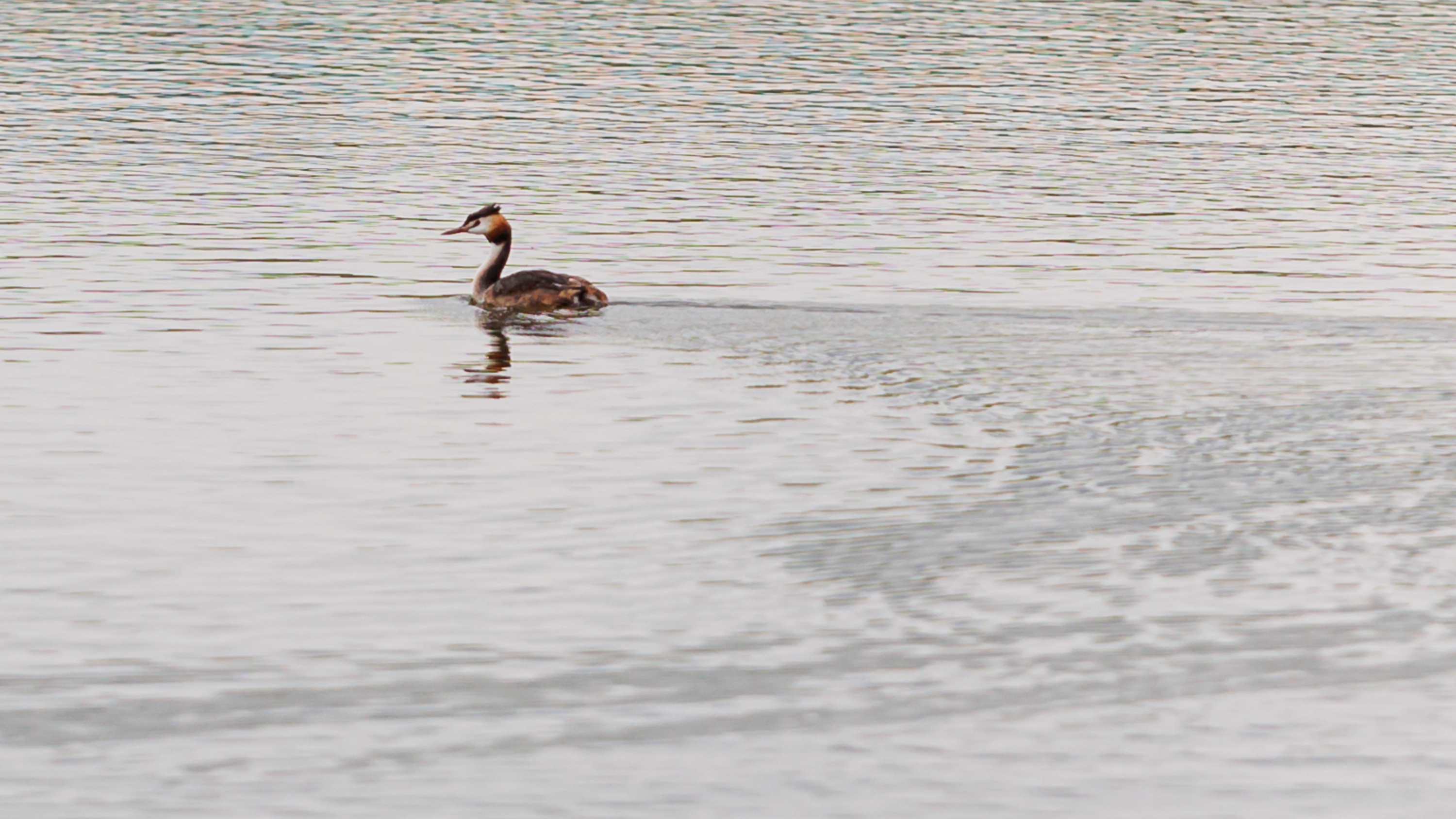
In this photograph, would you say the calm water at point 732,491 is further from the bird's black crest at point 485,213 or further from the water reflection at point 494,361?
the bird's black crest at point 485,213

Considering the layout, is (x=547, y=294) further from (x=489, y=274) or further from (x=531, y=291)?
(x=489, y=274)

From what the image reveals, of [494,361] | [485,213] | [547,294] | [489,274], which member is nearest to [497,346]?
[494,361]

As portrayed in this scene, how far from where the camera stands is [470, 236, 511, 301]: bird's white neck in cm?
2423

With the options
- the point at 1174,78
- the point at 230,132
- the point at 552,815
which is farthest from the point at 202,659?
the point at 1174,78


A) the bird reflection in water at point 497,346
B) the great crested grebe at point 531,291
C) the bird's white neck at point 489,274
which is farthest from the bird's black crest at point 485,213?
the bird reflection in water at point 497,346

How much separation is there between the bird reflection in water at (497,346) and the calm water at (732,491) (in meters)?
0.12

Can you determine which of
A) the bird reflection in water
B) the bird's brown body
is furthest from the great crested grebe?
the bird reflection in water

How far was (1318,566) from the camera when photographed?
13469mm

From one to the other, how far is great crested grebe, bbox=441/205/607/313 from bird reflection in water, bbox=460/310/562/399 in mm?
130

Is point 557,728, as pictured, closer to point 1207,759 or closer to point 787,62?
point 1207,759

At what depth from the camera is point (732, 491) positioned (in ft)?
51.1

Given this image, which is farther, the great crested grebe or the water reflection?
the great crested grebe

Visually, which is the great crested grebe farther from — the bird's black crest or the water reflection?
the bird's black crest

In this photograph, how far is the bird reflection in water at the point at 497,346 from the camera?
19641mm
